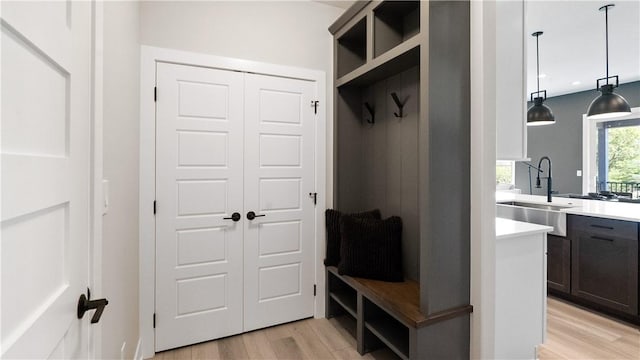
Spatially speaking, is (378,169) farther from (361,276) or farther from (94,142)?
(94,142)

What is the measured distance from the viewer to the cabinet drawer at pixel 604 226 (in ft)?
8.49

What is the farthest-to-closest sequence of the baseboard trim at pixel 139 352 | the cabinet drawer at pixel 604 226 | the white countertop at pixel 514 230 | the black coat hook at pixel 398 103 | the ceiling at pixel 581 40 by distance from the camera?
the ceiling at pixel 581 40 < the cabinet drawer at pixel 604 226 < the black coat hook at pixel 398 103 < the baseboard trim at pixel 139 352 < the white countertop at pixel 514 230

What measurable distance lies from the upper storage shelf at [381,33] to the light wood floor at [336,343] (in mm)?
2056

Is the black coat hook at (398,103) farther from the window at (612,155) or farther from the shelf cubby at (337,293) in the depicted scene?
the window at (612,155)

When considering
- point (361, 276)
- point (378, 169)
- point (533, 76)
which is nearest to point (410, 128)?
point (378, 169)

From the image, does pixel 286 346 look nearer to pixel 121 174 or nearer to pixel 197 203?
pixel 197 203

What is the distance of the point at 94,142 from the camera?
1.02 metres

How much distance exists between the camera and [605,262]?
276cm

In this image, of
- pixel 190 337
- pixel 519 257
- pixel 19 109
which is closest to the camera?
pixel 19 109

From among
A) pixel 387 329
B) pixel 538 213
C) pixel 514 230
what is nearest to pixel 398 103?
pixel 514 230

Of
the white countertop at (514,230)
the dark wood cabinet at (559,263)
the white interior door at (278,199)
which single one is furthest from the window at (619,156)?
the white interior door at (278,199)

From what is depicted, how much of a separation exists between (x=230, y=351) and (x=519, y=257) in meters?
2.09

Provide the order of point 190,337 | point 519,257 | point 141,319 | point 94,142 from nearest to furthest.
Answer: point 94,142
point 519,257
point 141,319
point 190,337

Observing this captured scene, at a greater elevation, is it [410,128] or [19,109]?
[410,128]
